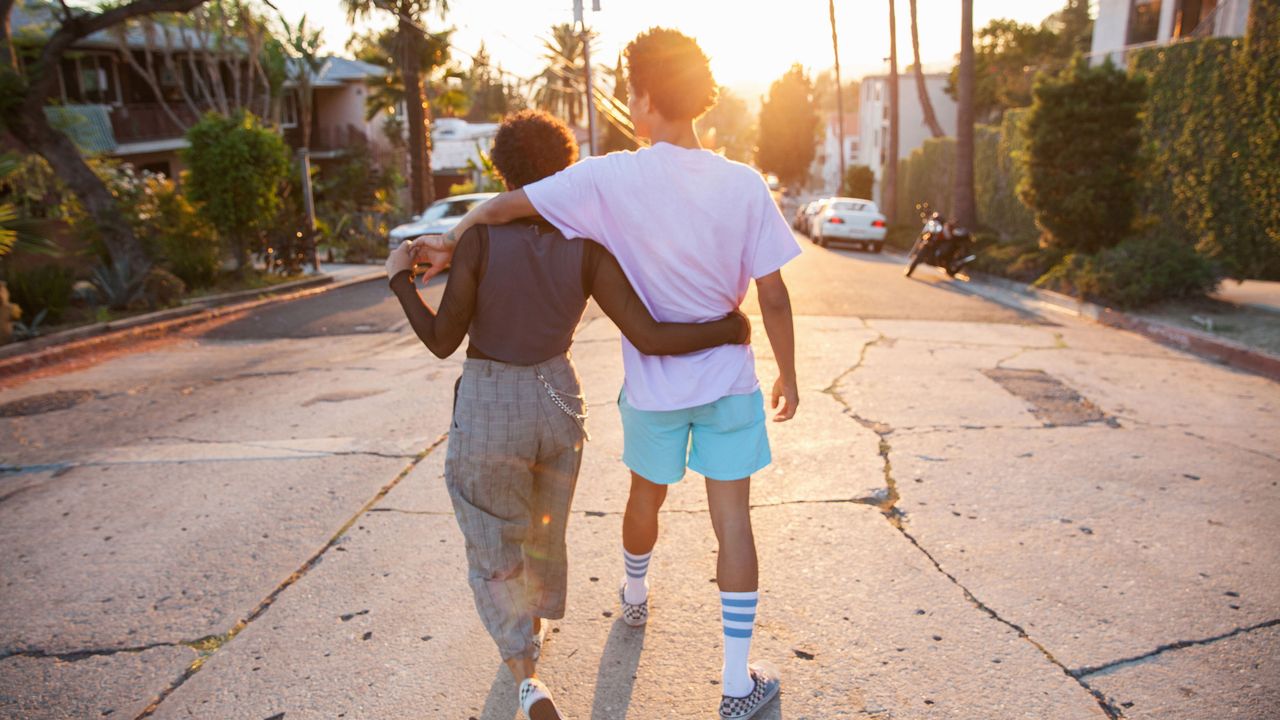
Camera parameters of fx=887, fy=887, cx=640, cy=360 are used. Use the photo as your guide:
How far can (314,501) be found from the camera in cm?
455

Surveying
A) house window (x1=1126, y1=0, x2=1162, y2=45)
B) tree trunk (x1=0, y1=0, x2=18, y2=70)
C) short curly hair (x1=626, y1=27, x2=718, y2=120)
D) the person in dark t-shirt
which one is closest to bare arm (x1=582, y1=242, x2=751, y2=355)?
the person in dark t-shirt

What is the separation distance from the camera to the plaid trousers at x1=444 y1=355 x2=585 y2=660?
2471 mm

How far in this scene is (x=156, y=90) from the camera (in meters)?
25.8

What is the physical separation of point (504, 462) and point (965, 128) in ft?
68.1

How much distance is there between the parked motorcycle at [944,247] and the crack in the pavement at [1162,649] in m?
14.3

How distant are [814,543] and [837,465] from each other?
1134 millimetres

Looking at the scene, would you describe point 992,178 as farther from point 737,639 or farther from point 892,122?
point 737,639

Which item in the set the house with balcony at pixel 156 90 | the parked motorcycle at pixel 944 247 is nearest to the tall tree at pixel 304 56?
the house with balcony at pixel 156 90

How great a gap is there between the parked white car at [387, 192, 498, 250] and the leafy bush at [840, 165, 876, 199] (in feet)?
105

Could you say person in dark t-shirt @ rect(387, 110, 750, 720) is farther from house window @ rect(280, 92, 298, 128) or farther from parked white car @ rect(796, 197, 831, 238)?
house window @ rect(280, 92, 298, 128)

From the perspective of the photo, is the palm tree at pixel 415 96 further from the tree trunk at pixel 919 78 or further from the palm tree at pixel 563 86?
the palm tree at pixel 563 86

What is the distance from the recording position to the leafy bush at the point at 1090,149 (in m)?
13.9

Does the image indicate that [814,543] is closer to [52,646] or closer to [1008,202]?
[52,646]

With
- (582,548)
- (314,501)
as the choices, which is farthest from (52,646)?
(582,548)
